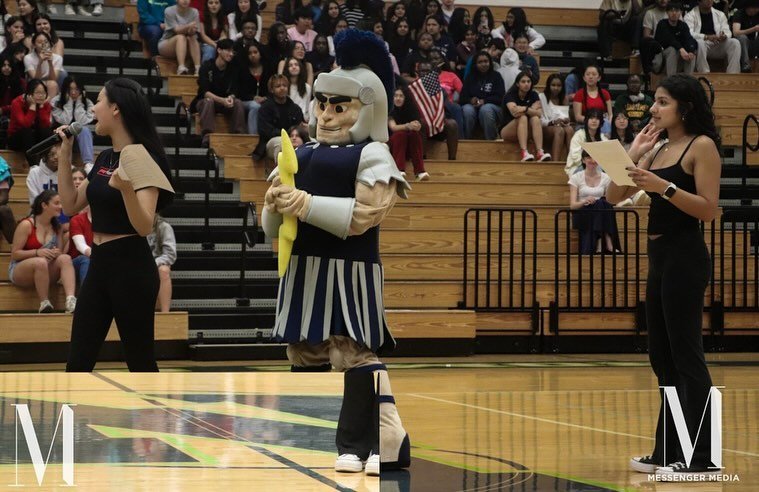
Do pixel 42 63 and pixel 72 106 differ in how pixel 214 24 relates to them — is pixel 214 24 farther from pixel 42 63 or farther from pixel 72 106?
pixel 72 106

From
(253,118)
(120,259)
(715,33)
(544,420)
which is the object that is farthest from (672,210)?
(715,33)

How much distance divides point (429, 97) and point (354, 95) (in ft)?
26.0

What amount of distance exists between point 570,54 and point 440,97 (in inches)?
157

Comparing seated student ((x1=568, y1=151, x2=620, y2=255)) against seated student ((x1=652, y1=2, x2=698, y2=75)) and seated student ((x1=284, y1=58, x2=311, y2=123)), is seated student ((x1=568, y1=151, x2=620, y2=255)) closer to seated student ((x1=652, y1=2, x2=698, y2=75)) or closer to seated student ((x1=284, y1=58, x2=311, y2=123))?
seated student ((x1=284, y1=58, x2=311, y2=123))

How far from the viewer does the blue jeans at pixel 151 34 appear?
13.7 meters

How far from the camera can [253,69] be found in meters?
12.9

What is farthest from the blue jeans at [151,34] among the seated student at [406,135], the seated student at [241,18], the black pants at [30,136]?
the seated student at [406,135]

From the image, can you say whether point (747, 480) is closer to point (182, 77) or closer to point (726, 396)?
point (726, 396)

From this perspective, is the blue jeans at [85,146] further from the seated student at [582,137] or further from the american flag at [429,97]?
the seated student at [582,137]

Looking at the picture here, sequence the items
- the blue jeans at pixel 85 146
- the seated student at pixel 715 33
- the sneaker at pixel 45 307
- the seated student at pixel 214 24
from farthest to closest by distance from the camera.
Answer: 1. the seated student at pixel 715 33
2. the seated student at pixel 214 24
3. the blue jeans at pixel 85 146
4. the sneaker at pixel 45 307

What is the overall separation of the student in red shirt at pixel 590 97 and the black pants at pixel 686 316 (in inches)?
353

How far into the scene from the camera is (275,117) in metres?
11.9

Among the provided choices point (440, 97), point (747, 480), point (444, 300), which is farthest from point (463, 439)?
point (440, 97)

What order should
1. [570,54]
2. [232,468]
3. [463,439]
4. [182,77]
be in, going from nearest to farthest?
1. [232,468]
2. [463,439]
3. [182,77]
4. [570,54]
